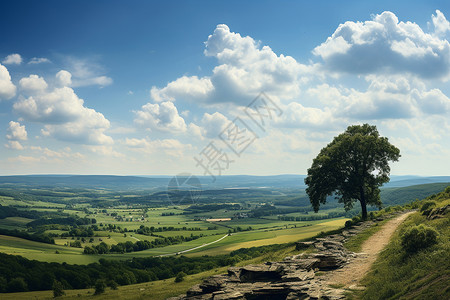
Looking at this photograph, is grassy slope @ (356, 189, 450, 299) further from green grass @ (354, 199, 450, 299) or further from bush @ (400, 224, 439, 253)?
bush @ (400, 224, 439, 253)

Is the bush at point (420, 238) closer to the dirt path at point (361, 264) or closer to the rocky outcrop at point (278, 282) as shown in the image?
the dirt path at point (361, 264)

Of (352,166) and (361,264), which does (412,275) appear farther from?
(352,166)

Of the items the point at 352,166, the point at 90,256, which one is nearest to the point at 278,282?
the point at 352,166

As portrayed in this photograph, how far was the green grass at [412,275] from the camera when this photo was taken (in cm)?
1661

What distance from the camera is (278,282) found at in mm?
25000

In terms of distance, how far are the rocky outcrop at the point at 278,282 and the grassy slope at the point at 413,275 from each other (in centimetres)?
299

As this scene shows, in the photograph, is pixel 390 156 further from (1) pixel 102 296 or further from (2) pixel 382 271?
(1) pixel 102 296

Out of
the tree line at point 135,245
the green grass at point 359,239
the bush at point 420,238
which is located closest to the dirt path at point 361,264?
the green grass at point 359,239

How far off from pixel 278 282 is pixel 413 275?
10.3 meters

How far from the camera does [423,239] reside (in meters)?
24.1

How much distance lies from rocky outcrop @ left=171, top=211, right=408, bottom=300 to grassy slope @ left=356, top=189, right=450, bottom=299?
299cm

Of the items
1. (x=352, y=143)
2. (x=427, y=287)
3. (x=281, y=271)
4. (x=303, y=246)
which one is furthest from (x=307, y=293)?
(x=352, y=143)

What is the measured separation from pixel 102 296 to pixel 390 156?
55263 mm

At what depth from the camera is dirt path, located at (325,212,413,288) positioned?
79.0 feet
